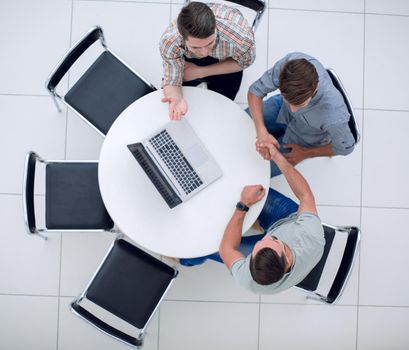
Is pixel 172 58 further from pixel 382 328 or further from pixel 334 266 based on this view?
pixel 382 328

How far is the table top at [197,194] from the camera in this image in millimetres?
1989

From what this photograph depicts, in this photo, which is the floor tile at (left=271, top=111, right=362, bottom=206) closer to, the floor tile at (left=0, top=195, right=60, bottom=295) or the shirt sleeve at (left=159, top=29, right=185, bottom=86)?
the shirt sleeve at (left=159, top=29, right=185, bottom=86)

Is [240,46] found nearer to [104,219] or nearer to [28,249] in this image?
[104,219]

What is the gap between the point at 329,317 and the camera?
2727 mm

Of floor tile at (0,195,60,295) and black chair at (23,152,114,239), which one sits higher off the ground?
black chair at (23,152,114,239)

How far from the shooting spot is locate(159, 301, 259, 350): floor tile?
8.73 ft

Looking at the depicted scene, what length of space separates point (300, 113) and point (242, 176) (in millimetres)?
386

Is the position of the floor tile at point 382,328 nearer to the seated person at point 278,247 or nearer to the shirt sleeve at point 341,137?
the seated person at point 278,247

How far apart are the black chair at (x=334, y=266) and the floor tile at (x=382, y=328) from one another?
338 millimetres

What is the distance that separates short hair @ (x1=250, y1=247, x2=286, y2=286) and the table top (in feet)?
1.19

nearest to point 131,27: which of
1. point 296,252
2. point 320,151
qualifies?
point 320,151

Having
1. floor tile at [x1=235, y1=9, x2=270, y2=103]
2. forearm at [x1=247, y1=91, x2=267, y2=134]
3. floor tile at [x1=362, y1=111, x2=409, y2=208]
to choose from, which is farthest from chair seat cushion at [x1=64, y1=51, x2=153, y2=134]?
floor tile at [x1=362, y1=111, x2=409, y2=208]

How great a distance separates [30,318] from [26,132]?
1136mm

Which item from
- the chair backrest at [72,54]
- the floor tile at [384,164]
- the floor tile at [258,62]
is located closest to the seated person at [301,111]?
the floor tile at [258,62]
